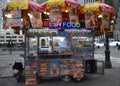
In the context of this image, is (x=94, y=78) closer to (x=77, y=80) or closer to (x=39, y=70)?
(x=77, y=80)

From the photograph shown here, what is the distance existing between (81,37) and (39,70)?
229cm

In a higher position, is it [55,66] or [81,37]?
[81,37]

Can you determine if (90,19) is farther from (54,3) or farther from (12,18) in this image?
(12,18)

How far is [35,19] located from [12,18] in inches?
36.8

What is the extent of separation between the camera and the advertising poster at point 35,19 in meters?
10.8

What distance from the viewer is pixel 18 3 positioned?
10312 mm

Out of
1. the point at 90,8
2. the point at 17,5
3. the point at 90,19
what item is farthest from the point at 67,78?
the point at 17,5

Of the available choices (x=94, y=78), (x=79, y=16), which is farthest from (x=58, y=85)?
(x=79, y=16)

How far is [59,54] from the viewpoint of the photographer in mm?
11148

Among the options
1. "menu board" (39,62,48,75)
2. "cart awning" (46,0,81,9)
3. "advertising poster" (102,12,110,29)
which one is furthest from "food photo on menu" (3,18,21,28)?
"advertising poster" (102,12,110,29)

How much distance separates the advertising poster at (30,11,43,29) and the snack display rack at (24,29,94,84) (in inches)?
11.4

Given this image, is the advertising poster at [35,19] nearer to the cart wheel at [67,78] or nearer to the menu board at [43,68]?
the menu board at [43,68]

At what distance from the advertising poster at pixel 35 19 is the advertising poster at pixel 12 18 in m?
0.54

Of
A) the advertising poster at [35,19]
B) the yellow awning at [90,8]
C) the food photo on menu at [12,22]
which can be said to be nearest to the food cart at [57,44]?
the advertising poster at [35,19]
